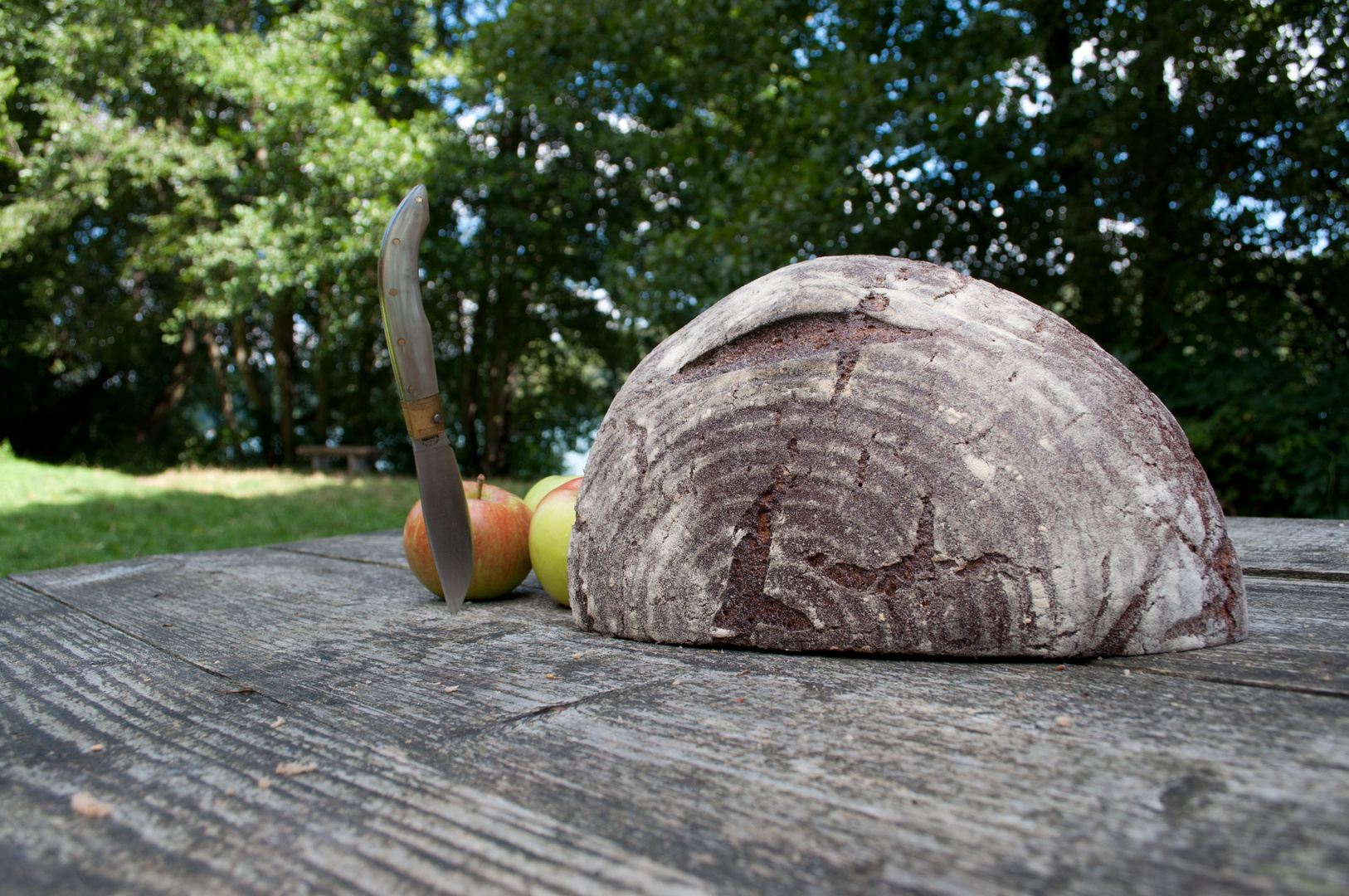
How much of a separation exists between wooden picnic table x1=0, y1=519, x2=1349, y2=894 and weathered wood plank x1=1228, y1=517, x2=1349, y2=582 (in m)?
0.43

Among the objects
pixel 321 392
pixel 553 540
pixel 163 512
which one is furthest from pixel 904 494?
pixel 321 392

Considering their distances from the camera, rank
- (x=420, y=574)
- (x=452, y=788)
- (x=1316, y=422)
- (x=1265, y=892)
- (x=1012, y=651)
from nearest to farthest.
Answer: (x=1265, y=892)
(x=452, y=788)
(x=1012, y=651)
(x=420, y=574)
(x=1316, y=422)

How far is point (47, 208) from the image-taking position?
921cm

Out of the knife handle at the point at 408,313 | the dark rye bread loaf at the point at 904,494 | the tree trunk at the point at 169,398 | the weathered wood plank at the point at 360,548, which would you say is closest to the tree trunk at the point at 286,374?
the tree trunk at the point at 169,398

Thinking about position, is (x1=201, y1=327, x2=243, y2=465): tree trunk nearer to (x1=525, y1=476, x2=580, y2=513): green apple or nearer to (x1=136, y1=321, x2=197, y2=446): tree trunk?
(x1=136, y1=321, x2=197, y2=446): tree trunk

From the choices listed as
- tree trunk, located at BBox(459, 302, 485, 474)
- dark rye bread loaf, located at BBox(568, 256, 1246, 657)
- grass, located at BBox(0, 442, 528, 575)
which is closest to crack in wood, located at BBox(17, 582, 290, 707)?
dark rye bread loaf, located at BBox(568, 256, 1246, 657)

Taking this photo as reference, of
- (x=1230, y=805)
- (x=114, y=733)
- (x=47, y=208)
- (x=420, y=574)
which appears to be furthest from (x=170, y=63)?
(x=1230, y=805)

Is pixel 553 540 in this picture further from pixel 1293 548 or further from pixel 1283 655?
Result: pixel 1293 548

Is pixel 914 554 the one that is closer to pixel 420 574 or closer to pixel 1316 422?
pixel 420 574

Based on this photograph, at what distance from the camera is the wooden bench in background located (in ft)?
36.1

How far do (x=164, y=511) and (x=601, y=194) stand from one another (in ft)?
20.7

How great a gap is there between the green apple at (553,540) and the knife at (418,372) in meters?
0.19

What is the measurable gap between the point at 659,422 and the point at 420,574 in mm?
832

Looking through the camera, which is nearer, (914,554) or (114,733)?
(114,733)
